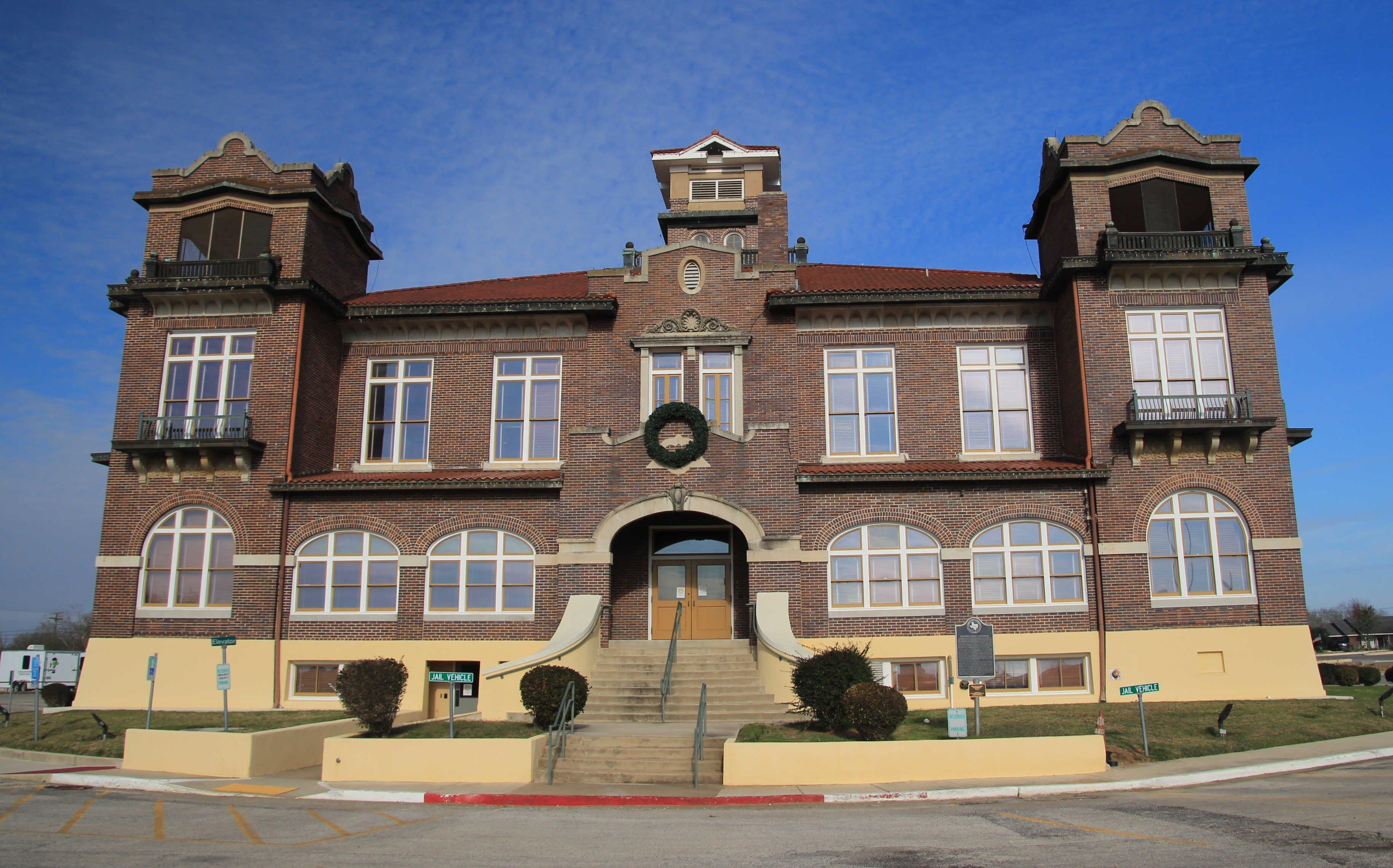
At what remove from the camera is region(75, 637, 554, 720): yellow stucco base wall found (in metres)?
21.7

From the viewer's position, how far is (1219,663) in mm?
20703

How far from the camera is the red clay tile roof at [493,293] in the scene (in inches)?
987

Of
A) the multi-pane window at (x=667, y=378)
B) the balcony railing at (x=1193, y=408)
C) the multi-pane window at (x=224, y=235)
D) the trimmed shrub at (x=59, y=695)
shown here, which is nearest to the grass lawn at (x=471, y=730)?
the multi-pane window at (x=667, y=378)

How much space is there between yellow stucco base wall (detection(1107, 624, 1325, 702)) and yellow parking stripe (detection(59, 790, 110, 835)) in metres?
19.3

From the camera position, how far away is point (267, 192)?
24.1 meters

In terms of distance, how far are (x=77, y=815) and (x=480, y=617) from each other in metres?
10.3

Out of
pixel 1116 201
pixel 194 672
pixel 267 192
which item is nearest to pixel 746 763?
pixel 194 672

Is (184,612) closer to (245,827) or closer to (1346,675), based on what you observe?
(245,827)

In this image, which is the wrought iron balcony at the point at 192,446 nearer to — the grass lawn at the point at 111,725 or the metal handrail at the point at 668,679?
the grass lawn at the point at 111,725

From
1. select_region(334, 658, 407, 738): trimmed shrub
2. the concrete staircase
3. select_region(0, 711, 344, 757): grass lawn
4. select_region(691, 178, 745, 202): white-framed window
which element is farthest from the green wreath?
select_region(691, 178, 745, 202): white-framed window

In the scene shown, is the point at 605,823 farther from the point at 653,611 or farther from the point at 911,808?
the point at 653,611

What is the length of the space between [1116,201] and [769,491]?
38.0 feet

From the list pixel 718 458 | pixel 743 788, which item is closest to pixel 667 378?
pixel 718 458

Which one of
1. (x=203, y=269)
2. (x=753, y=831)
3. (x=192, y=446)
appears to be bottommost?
(x=753, y=831)
